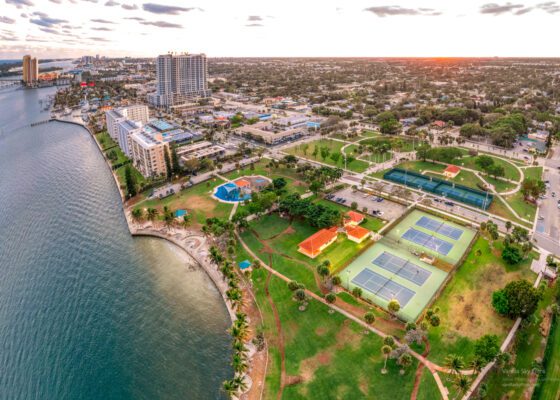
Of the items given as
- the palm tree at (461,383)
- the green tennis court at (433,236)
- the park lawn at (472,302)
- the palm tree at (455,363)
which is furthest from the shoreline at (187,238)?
the green tennis court at (433,236)

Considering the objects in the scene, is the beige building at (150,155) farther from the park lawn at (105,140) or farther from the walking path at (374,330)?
the walking path at (374,330)

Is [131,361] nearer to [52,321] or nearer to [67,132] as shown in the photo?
[52,321]

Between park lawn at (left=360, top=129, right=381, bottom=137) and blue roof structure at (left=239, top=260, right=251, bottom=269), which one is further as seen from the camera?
park lawn at (left=360, top=129, right=381, bottom=137)

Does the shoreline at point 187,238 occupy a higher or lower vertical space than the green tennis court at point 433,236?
lower

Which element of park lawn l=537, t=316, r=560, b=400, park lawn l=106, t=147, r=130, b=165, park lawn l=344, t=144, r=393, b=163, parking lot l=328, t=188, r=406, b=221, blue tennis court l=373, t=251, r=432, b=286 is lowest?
park lawn l=537, t=316, r=560, b=400

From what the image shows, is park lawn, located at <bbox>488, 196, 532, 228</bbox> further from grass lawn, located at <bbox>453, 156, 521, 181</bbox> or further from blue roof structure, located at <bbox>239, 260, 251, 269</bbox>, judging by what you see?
blue roof structure, located at <bbox>239, 260, 251, 269</bbox>

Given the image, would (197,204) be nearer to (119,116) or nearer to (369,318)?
(369,318)

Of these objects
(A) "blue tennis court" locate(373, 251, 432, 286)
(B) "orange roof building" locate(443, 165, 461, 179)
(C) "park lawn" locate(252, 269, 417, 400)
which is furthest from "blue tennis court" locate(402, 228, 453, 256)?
(B) "orange roof building" locate(443, 165, 461, 179)

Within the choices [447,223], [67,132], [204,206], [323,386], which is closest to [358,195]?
[447,223]
